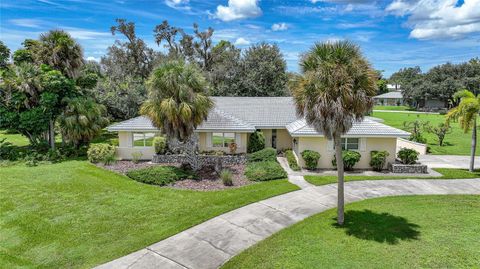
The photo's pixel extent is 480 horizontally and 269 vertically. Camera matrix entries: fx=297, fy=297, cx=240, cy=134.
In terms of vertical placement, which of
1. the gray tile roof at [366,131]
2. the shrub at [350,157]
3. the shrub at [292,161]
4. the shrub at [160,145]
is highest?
the gray tile roof at [366,131]

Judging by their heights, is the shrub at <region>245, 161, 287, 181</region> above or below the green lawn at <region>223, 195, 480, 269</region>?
above

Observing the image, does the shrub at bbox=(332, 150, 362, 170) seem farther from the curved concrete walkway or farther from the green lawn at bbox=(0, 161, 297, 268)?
the green lawn at bbox=(0, 161, 297, 268)

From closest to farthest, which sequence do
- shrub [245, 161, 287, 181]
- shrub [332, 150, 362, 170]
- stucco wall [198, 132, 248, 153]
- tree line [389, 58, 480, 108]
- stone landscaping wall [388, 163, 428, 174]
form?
shrub [245, 161, 287, 181] → stone landscaping wall [388, 163, 428, 174] → shrub [332, 150, 362, 170] → stucco wall [198, 132, 248, 153] → tree line [389, 58, 480, 108]

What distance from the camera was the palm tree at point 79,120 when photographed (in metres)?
22.8

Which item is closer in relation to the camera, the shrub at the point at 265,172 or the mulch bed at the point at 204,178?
the mulch bed at the point at 204,178

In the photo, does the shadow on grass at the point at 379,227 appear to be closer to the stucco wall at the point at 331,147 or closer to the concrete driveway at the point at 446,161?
the stucco wall at the point at 331,147

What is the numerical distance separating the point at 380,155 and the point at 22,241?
1875cm

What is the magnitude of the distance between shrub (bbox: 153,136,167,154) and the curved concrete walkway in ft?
34.9

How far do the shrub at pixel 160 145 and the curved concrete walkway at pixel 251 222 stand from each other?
10.6 metres

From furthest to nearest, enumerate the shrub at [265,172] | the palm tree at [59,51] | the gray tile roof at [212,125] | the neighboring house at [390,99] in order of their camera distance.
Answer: the neighboring house at [390,99], the palm tree at [59,51], the gray tile roof at [212,125], the shrub at [265,172]

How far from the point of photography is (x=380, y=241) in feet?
32.5

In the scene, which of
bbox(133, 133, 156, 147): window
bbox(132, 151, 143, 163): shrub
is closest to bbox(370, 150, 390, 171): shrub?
bbox(133, 133, 156, 147): window

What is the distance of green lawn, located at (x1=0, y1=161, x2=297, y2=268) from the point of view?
9320 millimetres

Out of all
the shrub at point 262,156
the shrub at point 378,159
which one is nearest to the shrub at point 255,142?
the shrub at point 262,156
